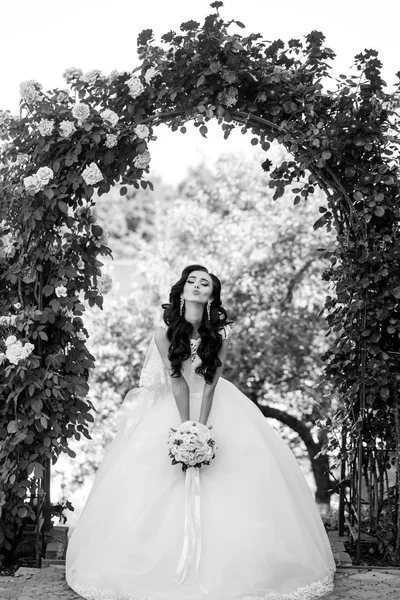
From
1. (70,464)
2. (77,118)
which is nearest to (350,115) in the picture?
(77,118)

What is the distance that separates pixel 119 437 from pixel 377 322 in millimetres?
1744

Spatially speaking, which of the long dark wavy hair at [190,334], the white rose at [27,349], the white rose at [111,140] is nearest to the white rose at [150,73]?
the white rose at [111,140]

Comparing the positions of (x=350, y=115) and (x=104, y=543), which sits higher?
(x=350, y=115)

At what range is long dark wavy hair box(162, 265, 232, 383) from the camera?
465 centimetres

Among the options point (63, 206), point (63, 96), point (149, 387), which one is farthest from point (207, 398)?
point (63, 96)

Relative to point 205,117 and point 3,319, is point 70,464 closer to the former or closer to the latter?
point 3,319

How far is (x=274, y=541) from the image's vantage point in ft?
13.6

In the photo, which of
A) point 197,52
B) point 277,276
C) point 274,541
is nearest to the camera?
point 274,541

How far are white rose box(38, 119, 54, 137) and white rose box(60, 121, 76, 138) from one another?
7 cm

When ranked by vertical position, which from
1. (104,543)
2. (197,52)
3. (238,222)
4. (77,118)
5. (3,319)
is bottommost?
(104,543)

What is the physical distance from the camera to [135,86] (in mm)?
4785

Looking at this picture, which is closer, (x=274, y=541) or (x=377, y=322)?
(x=274, y=541)

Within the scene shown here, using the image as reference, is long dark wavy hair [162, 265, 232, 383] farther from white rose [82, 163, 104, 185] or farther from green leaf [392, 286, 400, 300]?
green leaf [392, 286, 400, 300]

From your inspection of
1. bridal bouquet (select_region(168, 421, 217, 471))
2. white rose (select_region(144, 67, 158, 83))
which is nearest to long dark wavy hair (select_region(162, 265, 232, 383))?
bridal bouquet (select_region(168, 421, 217, 471))
